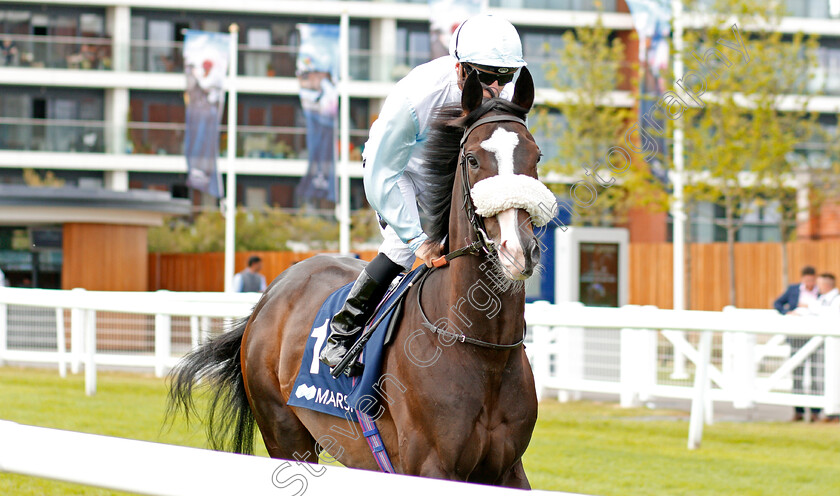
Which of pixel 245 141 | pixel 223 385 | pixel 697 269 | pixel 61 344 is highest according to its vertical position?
pixel 245 141

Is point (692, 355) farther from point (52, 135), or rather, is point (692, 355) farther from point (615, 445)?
point (52, 135)

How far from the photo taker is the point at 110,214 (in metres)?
17.5

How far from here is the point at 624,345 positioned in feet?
27.8

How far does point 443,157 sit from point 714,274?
22.0 metres

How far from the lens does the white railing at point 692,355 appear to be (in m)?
6.95

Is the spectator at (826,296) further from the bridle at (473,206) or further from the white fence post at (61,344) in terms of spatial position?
the white fence post at (61,344)

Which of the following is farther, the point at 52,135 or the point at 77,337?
the point at 52,135

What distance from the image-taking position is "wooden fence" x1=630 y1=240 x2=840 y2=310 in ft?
73.2

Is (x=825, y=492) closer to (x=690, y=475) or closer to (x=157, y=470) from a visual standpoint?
(x=690, y=475)

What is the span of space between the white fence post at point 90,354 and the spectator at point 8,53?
25838 mm

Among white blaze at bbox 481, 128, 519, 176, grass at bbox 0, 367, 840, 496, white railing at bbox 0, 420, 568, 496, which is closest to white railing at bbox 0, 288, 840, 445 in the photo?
grass at bbox 0, 367, 840, 496

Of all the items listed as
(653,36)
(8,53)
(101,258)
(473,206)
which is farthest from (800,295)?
(8,53)

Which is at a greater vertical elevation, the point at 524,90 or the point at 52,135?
the point at 52,135

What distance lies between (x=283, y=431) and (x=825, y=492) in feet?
11.1
